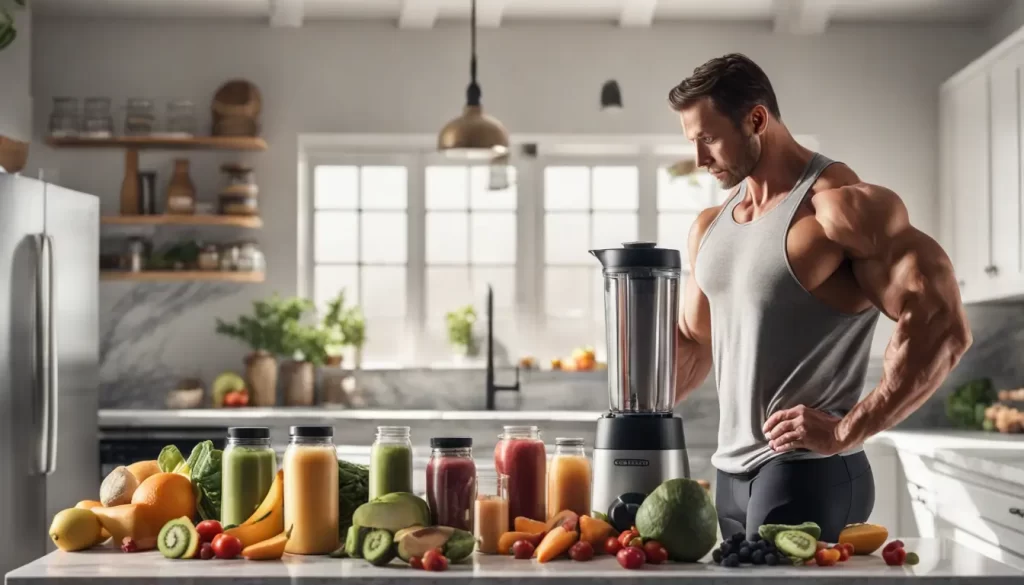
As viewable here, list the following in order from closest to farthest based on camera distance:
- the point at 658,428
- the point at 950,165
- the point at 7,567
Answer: the point at 658,428 < the point at 7,567 < the point at 950,165

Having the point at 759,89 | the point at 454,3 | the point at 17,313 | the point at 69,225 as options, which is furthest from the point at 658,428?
the point at 454,3

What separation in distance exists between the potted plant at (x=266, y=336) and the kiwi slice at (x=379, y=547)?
11.8ft

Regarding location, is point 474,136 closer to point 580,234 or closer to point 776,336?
point 580,234

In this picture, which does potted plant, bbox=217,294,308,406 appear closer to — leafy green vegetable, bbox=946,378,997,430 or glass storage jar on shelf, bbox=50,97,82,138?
glass storage jar on shelf, bbox=50,97,82,138

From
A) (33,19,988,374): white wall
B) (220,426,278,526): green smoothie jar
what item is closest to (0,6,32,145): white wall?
(33,19,988,374): white wall

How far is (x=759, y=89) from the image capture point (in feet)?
7.01

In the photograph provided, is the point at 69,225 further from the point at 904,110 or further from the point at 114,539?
the point at 904,110

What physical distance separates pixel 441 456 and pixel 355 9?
3.95 m

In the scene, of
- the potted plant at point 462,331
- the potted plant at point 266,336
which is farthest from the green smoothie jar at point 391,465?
the potted plant at point 462,331

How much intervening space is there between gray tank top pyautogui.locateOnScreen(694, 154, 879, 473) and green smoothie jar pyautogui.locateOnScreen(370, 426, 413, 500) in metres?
0.73

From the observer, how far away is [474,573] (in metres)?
1.63

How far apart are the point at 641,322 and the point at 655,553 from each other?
47 centimetres

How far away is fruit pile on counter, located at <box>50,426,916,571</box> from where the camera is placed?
66.8 inches

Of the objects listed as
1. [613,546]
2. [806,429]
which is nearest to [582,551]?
[613,546]
